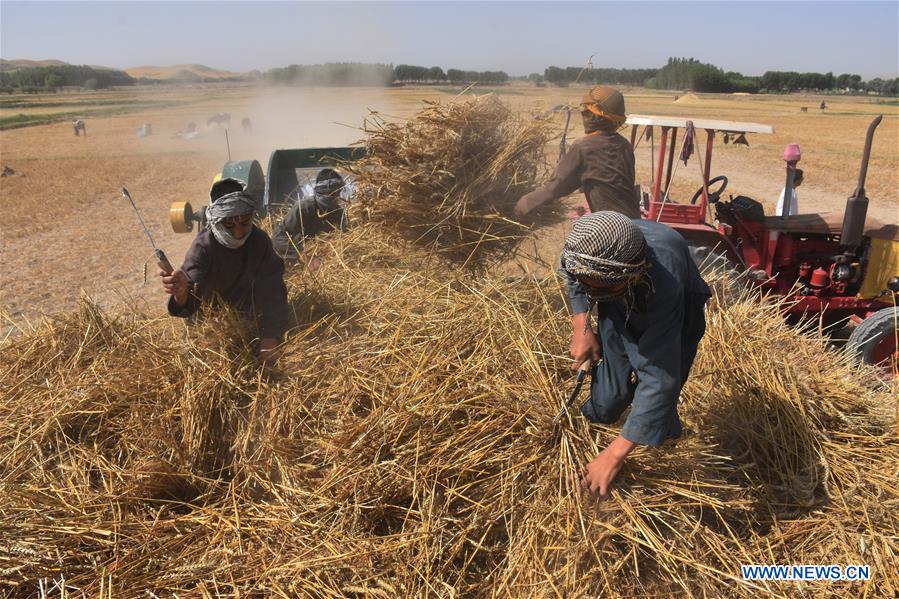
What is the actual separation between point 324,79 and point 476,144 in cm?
4008

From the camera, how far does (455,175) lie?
348 centimetres

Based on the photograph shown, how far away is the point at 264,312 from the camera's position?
3480 mm

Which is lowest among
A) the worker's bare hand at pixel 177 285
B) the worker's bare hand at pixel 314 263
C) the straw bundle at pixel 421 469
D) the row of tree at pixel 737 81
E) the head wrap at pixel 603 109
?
the straw bundle at pixel 421 469

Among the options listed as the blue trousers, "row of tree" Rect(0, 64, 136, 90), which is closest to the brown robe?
the blue trousers

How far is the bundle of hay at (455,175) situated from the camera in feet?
11.3

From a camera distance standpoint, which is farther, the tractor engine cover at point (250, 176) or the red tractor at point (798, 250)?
the tractor engine cover at point (250, 176)

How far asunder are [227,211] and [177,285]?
49 cm

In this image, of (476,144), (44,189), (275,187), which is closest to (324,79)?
(44,189)

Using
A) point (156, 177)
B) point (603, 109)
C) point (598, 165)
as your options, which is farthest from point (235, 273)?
point (156, 177)

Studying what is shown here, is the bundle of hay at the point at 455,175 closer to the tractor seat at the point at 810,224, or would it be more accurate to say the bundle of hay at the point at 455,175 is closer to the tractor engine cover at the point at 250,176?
the tractor seat at the point at 810,224

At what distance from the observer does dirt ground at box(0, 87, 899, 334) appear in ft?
22.7

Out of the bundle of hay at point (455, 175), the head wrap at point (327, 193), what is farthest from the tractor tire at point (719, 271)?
the head wrap at point (327, 193)

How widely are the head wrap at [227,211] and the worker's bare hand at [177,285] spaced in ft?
1.00

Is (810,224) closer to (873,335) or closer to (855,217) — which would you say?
(855,217)
